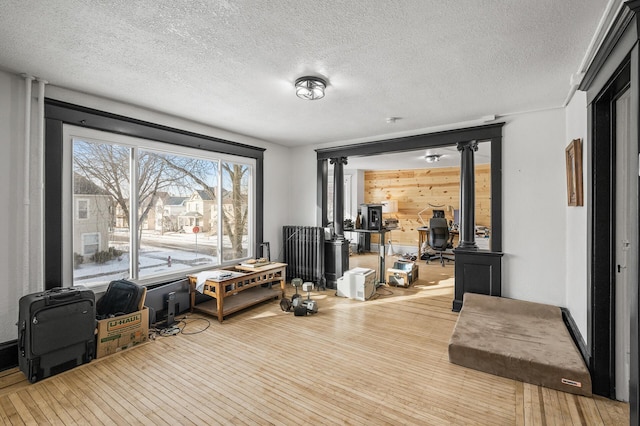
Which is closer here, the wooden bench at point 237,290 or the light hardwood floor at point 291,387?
the light hardwood floor at point 291,387

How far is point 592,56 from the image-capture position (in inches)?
81.4

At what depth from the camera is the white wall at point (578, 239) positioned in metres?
2.45

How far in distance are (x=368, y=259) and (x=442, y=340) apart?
4536 mm

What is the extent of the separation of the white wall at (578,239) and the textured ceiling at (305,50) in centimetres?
28

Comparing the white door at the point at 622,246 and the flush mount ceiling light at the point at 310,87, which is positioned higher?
the flush mount ceiling light at the point at 310,87

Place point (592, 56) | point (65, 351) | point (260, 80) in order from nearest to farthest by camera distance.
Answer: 1. point (592, 56)
2. point (65, 351)
3. point (260, 80)

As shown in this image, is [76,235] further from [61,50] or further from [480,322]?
[480,322]

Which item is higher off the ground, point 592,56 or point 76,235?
point 592,56

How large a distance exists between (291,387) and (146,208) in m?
2.65

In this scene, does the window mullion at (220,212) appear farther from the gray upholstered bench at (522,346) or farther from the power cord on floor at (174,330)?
the gray upholstered bench at (522,346)

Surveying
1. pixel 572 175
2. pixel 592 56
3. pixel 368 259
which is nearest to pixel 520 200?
pixel 572 175

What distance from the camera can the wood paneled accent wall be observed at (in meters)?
7.71

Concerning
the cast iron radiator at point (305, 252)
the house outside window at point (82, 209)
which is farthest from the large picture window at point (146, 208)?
the cast iron radiator at point (305, 252)

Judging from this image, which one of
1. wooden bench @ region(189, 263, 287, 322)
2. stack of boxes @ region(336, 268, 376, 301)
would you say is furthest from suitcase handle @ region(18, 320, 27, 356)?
stack of boxes @ region(336, 268, 376, 301)
